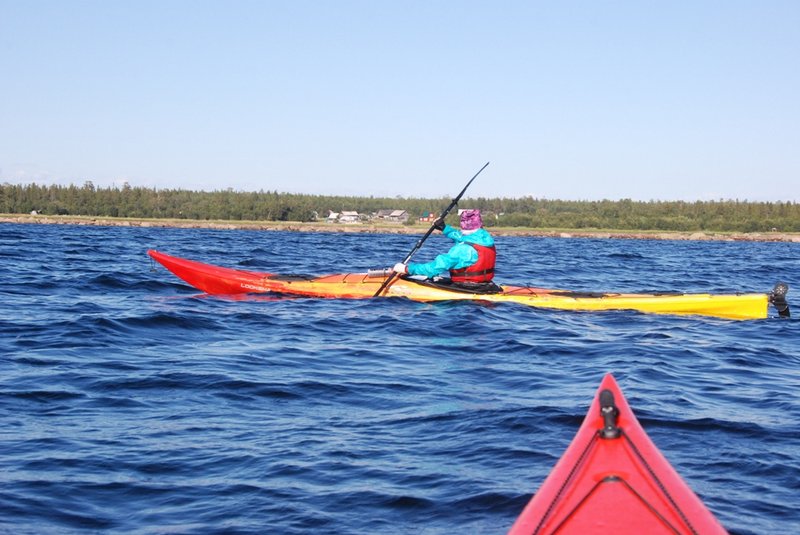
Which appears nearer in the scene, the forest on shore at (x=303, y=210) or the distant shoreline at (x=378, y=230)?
the distant shoreline at (x=378, y=230)

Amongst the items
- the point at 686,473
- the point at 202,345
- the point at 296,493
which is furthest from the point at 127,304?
the point at 686,473

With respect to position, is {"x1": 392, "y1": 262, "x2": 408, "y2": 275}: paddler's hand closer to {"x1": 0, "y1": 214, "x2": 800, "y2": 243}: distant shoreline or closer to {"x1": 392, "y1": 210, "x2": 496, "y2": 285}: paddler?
{"x1": 392, "y1": 210, "x2": 496, "y2": 285}: paddler

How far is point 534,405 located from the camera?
5879mm

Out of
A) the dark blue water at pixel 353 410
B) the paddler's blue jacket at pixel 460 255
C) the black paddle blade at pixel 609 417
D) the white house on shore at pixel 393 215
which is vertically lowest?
the dark blue water at pixel 353 410

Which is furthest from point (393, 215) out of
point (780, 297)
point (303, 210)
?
point (780, 297)

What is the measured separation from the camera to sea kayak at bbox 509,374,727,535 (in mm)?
2818

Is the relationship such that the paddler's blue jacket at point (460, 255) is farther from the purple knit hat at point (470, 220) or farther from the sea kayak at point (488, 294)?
the sea kayak at point (488, 294)

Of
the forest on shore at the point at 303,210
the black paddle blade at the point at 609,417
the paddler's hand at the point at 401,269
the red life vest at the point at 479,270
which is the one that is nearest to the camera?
the black paddle blade at the point at 609,417

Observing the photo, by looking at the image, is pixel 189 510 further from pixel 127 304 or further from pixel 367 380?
pixel 127 304

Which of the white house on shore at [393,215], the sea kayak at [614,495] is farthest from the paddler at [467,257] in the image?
the white house on shore at [393,215]

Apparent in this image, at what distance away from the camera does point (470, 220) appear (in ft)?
34.3

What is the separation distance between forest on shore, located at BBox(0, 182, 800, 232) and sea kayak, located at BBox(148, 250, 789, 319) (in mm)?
63209

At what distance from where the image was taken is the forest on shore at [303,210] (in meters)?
72.1

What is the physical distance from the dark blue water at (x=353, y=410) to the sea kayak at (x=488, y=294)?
8.9 inches
